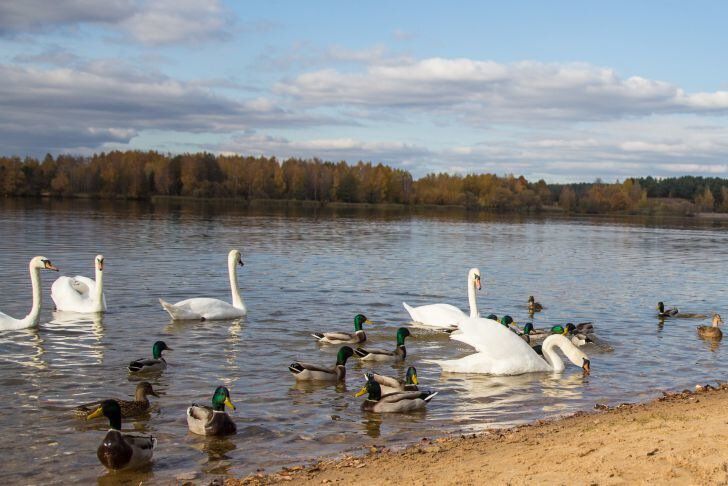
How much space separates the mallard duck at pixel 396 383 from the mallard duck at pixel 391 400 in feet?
0.60

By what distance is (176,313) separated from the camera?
1641 cm

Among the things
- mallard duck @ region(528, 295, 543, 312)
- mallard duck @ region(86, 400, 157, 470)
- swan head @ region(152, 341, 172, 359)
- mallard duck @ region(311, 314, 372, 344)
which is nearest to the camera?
mallard duck @ region(86, 400, 157, 470)

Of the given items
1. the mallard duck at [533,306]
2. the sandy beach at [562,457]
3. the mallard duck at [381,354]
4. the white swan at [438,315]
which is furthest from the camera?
the mallard duck at [533,306]

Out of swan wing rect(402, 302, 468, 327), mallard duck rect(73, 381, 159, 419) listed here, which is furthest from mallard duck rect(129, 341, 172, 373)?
swan wing rect(402, 302, 468, 327)

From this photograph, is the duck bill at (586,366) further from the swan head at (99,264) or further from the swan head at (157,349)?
the swan head at (99,264)

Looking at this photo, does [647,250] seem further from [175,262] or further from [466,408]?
[466,408]

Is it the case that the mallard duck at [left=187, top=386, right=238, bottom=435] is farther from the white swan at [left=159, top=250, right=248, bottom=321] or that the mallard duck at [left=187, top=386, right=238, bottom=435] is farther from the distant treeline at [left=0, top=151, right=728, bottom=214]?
the distant treeline at [left=0, top=151, right=728, bottom=214]

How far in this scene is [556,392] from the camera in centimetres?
1195

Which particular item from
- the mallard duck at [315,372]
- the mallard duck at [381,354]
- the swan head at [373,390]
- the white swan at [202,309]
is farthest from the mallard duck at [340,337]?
the swan head at [373,390]

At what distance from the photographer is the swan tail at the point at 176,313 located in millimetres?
16219

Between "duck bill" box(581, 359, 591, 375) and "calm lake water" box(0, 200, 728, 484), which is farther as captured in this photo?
"duck bill" box(581, 359, 591, 375)

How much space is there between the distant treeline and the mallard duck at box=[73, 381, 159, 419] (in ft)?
439

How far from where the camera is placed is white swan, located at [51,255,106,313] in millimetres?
17031

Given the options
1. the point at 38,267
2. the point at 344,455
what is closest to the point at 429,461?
the point at 344,455
